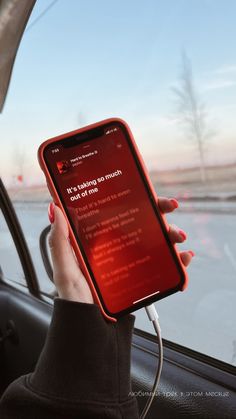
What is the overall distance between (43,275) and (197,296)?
1.08 m

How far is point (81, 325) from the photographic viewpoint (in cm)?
68

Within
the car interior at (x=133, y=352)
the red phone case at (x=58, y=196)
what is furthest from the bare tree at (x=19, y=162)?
the red phone case at (x=58, y=196)

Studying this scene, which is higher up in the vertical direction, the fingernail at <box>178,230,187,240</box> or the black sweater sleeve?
the fingernail at <box>178,230,187,240</box>

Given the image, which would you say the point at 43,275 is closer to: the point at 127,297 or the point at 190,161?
the point at 190,161

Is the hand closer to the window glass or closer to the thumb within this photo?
the thumb

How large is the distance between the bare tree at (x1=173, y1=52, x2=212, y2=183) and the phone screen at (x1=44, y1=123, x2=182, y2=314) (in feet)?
1.99

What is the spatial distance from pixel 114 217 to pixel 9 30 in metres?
1.44

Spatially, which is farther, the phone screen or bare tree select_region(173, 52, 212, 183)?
bare tree select_region(173, 52, 212, 183)

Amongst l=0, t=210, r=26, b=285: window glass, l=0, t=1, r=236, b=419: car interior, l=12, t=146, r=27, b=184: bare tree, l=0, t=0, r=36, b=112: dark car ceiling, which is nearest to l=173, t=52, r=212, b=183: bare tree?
l=0, t=1, r=236, b=419: car interior

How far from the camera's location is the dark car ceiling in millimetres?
1725

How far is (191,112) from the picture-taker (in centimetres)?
141

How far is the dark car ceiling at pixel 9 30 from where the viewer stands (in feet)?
5.66

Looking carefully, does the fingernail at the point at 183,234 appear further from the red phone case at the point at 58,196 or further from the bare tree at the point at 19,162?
the bare tree at the point at 19,162

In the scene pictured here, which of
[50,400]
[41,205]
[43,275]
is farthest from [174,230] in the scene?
[43,275]
